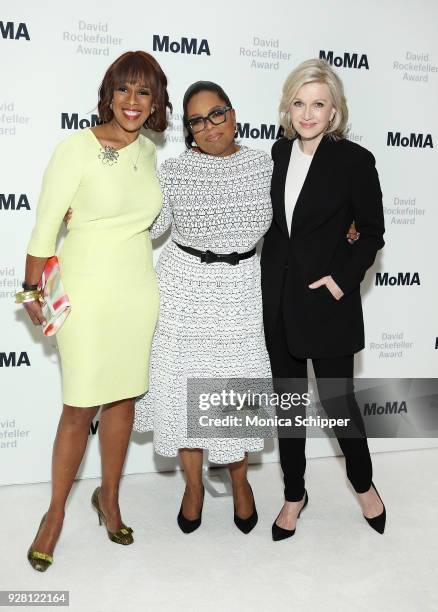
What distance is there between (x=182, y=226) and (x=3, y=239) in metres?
0.93

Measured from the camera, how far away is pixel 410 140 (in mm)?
3406

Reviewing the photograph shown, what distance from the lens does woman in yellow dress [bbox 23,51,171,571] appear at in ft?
7.60

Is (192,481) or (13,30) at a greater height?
(13,30)

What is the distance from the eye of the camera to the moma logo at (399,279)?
352 cm

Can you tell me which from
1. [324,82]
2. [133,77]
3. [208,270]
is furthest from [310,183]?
[133,77]

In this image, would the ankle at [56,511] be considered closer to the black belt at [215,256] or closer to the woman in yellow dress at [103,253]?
the woman in yellow dress at [103,253]

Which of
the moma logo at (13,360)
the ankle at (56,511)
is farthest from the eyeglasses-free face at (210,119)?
the ankle at (56,511)

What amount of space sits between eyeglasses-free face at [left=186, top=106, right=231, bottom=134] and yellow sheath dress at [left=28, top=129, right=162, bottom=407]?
209 millimetres

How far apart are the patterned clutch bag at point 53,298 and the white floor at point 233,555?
90cm

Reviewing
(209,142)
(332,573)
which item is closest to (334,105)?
(209,142)

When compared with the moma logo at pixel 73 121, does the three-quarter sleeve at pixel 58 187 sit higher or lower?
lower

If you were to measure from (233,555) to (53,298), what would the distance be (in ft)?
3.94

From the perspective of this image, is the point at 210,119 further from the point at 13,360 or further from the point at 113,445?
the point at 13,360

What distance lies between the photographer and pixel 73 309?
2.37 metres
